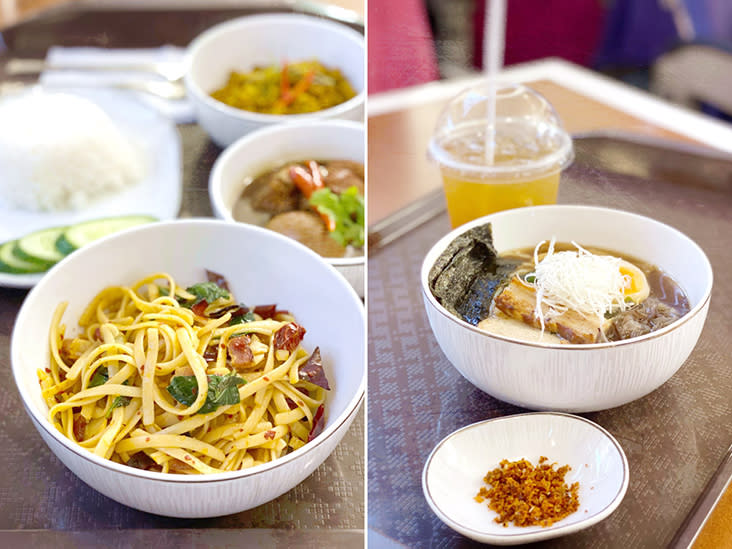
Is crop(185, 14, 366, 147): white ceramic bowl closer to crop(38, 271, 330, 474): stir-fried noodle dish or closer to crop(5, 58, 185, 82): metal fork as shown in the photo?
crop(5, 58, 185, 82): metal fork

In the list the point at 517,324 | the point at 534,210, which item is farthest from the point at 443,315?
the point at 534,210

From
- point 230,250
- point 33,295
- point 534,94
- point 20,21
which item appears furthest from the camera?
point 20,21

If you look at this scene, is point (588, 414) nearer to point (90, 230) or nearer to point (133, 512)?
point (133, 512)

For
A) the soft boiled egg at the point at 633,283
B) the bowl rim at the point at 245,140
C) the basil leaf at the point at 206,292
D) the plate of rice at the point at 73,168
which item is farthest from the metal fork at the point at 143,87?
the soft boiled egg at the point at 633,283

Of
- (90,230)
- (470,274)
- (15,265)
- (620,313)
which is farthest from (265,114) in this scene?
(620,313)

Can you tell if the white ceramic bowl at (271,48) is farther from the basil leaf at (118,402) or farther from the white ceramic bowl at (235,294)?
the basil leaf at (118,402)

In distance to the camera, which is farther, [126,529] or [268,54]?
[268,54]

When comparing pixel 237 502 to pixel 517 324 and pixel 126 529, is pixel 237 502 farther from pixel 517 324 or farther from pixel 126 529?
pixel 517 324

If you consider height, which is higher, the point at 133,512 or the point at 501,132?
the point at 501,132
